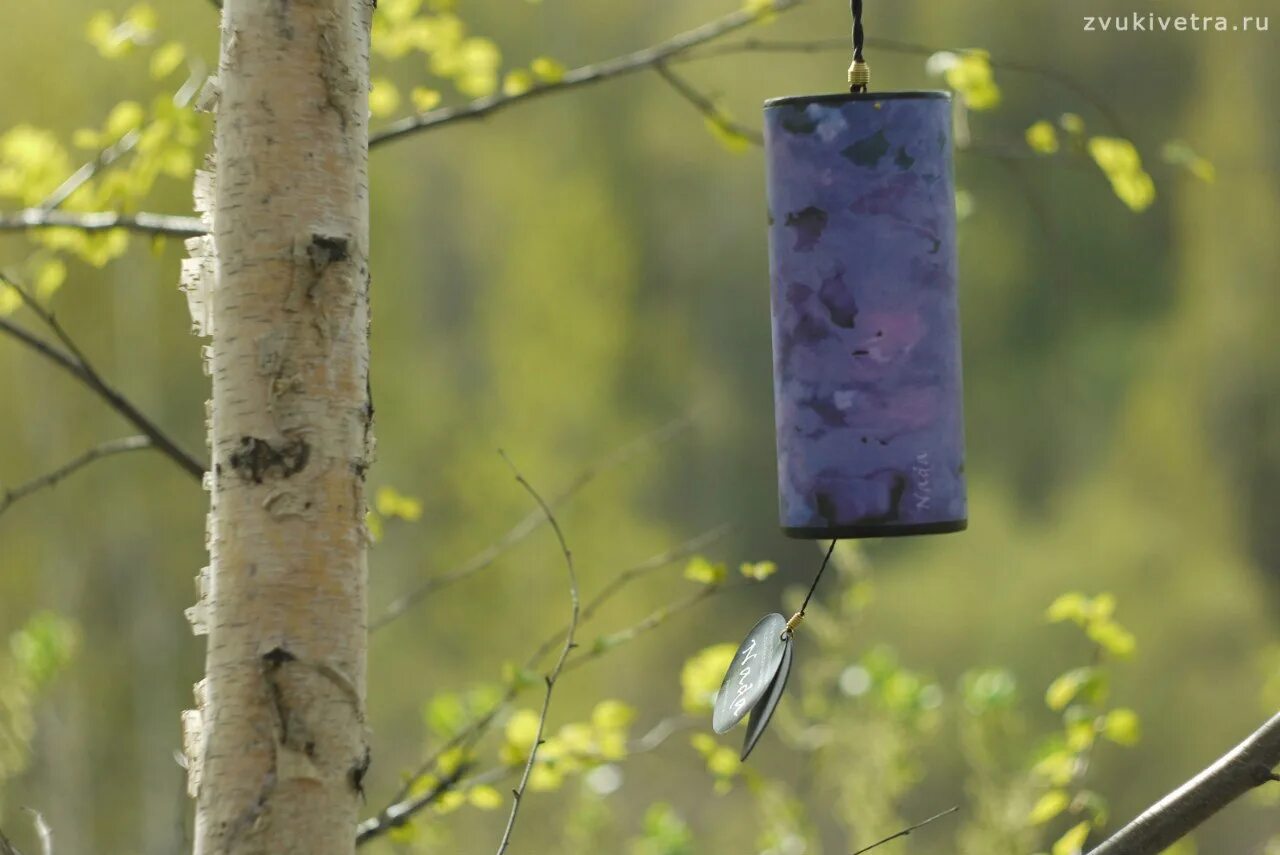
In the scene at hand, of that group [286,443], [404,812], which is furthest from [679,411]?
[286,443]

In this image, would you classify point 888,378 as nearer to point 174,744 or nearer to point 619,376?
point 619,376

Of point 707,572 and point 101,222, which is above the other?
point 101,222

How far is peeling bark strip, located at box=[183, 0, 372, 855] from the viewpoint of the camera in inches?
→ 26.9

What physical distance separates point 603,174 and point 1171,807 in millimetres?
2433

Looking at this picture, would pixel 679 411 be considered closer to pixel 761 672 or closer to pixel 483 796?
pixel 483 796

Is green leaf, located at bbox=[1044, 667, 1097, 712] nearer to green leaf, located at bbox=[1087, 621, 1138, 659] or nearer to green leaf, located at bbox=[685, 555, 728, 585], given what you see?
green leaf, located at bbox=[1087, 621, 1138, 659]

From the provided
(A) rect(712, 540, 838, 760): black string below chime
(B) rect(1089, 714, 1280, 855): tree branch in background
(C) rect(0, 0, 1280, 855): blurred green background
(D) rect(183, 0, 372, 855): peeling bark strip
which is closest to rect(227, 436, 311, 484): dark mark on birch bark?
(D) rect(183, 0, 372, 855): peeling bark strip

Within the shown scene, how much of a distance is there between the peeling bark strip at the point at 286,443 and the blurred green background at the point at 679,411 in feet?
6.18

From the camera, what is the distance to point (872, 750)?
234 cm

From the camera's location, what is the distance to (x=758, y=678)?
2.58ft

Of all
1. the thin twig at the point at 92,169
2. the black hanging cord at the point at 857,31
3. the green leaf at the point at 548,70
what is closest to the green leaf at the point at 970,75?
the green leaf at the point at 548,70

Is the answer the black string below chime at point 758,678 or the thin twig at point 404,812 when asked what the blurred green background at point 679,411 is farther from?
the black string below chime at point 758,678

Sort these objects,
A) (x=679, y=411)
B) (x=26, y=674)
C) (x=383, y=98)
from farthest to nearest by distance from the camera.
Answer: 1. (x=679, y=411)
2. (x=26, y=674)
3. (x=383, y=98)

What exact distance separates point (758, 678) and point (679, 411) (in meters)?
2.16
